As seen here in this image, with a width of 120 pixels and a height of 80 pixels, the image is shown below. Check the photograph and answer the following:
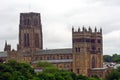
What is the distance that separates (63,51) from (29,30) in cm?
1569

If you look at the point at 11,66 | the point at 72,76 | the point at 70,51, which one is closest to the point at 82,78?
the point at 72,76

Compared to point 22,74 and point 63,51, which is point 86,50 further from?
point 22,74

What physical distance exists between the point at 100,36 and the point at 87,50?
7.33 meters

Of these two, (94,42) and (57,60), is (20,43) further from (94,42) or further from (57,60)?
(94,42)

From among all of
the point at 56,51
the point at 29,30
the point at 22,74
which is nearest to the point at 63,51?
the point at 56,51

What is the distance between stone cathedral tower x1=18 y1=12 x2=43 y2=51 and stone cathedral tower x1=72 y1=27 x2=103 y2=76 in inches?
1069

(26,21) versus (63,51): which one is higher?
(26,21)

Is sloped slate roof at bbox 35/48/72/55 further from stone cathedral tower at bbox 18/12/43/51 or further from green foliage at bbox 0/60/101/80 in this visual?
green foliage at bbox 0/60/101/80

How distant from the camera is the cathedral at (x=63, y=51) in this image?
162 meters

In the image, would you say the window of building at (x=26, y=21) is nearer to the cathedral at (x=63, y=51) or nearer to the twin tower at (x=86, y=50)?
the cathedral at (x=63, y=51)

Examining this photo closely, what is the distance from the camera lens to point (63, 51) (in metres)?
178

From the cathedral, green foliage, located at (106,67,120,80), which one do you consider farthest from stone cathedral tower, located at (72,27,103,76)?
green foliage, located at (106,67,120,80)

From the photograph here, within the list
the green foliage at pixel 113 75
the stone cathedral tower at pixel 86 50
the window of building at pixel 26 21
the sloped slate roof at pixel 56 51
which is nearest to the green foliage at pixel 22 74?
the green foliage at pixel 113 75

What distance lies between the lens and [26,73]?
124 m
